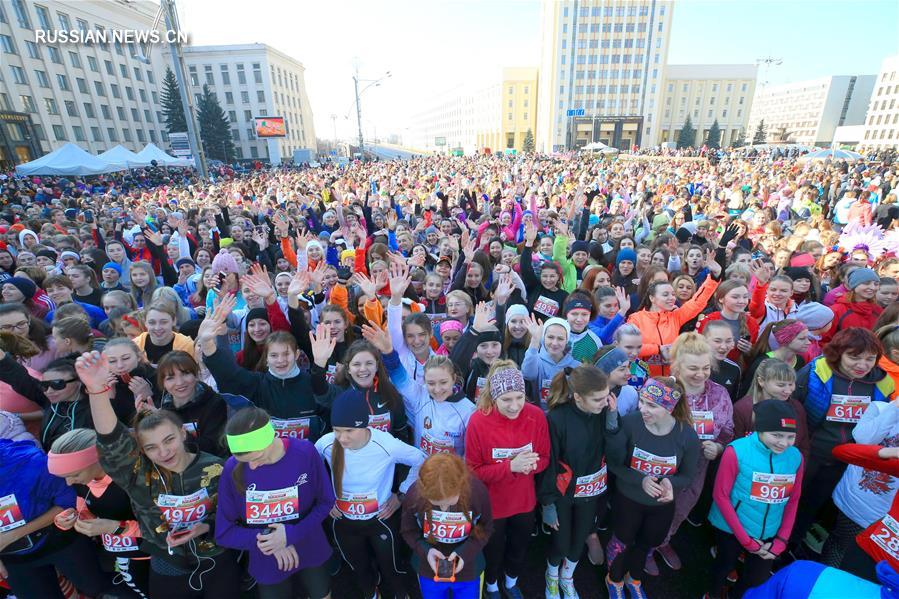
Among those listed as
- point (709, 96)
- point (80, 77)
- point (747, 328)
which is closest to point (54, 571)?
point (747, 328)

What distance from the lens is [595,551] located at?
3.19m

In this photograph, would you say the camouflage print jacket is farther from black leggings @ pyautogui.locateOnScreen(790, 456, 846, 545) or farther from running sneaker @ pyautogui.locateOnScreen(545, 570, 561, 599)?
black leggings @ pyautogui.locateOnScreen(790, 456, 846, 545)

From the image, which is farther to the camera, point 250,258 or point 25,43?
point 25,43

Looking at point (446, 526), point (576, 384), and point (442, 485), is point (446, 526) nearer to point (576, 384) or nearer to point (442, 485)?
point (442, 485)

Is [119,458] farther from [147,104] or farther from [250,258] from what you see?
[147,104]

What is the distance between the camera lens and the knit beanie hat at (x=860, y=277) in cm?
404

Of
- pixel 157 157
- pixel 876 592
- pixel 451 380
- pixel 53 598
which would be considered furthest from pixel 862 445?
pixel 157 157

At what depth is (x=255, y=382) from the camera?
324 cm

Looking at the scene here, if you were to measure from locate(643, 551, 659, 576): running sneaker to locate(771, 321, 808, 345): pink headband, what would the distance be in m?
2.04

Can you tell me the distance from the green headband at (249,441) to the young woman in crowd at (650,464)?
2.15 m

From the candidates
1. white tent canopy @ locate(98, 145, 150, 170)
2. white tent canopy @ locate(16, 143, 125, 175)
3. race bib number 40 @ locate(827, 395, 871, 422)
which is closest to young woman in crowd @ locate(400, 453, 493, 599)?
race bib number 40 @ locate(827, 395, 871, 422)

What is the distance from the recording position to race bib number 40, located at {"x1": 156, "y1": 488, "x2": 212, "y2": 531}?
94.0 inches

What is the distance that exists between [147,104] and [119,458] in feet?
216

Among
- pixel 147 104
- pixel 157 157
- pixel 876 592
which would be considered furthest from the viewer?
pixel 147 104
